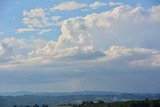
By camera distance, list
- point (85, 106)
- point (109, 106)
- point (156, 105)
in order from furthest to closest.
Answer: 1. point (85, 106)
2. point (109, 106)
3. point (156, 105)

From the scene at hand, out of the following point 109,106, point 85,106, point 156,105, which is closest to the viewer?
point 156,105

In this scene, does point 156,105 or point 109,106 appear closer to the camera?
point 156,105

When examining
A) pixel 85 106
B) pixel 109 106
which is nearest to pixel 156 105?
pixel 109 106

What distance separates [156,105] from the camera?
112375mm

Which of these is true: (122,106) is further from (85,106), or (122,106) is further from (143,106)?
(85,106)

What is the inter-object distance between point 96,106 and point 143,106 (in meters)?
17.4

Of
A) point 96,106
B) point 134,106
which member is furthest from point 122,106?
point 96,106

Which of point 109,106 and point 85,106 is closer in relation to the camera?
point 109,106

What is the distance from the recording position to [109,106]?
404 ft

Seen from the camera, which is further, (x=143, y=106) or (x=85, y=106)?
(x=85, y=106)

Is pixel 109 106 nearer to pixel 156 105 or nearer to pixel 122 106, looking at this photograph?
pixel 122 106

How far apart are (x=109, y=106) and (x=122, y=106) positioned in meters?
6.80

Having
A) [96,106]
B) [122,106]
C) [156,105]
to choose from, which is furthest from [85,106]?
[156,105]

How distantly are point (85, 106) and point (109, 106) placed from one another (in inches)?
422
